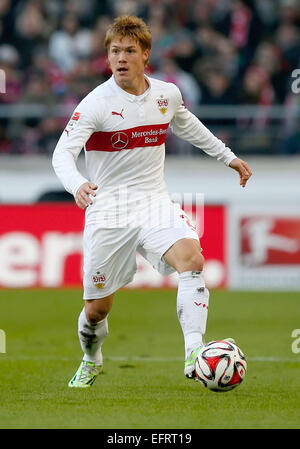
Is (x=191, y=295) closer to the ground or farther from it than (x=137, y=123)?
closer to the ground

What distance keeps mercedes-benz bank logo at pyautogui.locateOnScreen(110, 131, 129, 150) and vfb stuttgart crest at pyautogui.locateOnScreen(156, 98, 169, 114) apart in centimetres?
37

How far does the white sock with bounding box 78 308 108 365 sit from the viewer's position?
727 cm

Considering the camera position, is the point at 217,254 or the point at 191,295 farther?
the point at 217,254

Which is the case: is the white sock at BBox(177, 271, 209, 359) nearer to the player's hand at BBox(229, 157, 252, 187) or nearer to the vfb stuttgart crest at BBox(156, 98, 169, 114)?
the player's hand at BBox(229, 157, 252, 187)

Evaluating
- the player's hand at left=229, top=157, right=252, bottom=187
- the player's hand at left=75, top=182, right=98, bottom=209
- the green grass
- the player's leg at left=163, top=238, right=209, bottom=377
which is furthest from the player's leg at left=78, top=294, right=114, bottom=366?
the player's hand at left=229, top=157, right=252, bottom=187

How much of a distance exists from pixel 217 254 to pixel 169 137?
2668 millimetres

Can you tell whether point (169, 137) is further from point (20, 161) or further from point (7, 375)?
point (7, 375)

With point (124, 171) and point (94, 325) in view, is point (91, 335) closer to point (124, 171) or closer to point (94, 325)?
point (94, 325)

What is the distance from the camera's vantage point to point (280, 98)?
17.4m

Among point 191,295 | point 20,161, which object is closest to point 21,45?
point 20,161

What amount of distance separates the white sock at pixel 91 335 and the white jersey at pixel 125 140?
2.54ft

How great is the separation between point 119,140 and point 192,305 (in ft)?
4.32
